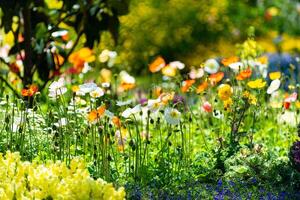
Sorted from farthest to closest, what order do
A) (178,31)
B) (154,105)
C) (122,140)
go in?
1. (178,31)
2. (122,140)
3. (154,105)


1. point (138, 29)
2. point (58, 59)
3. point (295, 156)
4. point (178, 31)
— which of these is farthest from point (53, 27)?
point (178, 31)

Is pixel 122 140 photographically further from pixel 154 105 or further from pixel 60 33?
pixel 60 33

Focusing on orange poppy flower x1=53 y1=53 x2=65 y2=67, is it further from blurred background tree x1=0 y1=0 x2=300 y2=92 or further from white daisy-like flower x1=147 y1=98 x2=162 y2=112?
white daisy-like flower x1=147 y1=98 x2=162 y2=112

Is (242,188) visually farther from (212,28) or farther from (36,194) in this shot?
(212,28)

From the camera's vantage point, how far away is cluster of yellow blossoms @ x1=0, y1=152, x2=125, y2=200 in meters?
3.62

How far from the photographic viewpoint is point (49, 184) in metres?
3.75

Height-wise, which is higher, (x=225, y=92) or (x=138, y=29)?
(x=138, y=29)

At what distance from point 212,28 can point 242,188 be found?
6.80m

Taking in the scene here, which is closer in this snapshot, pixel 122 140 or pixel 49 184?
pixel 49 184

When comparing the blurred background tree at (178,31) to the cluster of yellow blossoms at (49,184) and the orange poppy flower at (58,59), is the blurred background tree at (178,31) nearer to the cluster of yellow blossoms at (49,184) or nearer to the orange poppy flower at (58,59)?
the orange poppy flower at (58,59)

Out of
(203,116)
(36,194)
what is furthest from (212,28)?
(36,194)

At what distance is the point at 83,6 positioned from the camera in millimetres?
6219

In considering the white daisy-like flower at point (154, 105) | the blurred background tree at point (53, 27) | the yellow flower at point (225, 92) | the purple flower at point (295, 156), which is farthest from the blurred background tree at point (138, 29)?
the purple flower at point (295, 156)

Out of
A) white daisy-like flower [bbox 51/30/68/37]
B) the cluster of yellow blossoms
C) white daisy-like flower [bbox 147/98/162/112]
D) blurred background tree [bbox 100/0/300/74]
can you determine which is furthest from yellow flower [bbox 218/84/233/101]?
blurred background tree [bbox 100/0/300/74]
